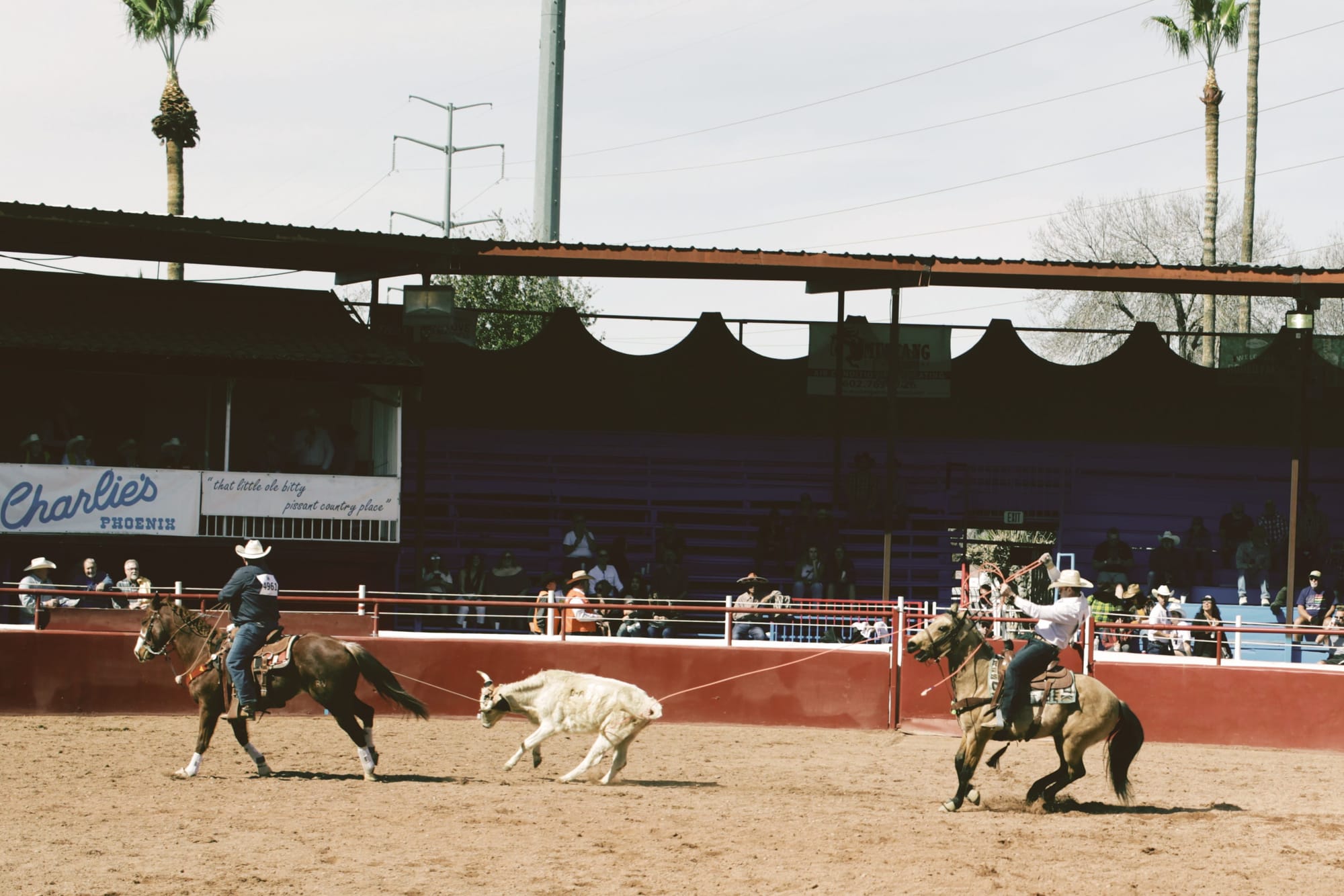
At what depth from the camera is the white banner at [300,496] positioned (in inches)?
842

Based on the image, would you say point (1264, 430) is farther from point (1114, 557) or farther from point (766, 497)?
point (766, 497)

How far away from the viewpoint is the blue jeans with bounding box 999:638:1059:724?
12531 mm

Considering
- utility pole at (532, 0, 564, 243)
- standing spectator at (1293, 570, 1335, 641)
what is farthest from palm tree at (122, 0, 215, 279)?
standing spectator at (1293, 570, 1335, 641)

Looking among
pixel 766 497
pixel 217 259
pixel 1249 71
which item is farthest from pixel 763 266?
pixel 1249 71

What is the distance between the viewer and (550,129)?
3030 cm

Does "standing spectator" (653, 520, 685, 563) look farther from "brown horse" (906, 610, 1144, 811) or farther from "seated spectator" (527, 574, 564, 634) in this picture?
"brown horse" (906, 610, 1144, 811)

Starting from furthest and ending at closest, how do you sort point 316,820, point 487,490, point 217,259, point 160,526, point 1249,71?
point 1249,71, point 487,490, point 217,259, point 160,526, point 316,820

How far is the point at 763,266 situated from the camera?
72.5 ft

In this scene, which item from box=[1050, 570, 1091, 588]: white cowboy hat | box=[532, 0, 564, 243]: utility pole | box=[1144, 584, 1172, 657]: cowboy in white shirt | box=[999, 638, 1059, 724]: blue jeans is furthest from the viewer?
box=[532, 0, 564, 243]: utility pole

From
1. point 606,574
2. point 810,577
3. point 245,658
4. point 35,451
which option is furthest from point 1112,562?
point 35,451

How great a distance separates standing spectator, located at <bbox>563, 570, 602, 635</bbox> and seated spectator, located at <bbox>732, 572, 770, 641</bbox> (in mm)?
1827

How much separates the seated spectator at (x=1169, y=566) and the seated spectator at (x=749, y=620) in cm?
709

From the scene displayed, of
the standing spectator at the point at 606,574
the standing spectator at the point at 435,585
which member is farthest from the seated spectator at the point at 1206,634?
the standing spectator at the point at 435,585

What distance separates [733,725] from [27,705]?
27.9 ft
